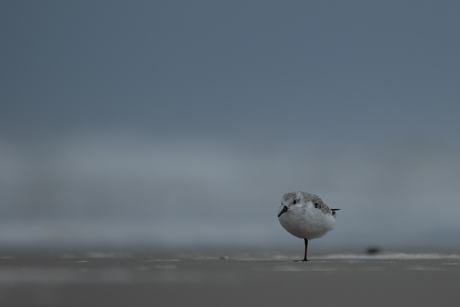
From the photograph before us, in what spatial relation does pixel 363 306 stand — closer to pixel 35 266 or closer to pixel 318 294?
pixel 318 294

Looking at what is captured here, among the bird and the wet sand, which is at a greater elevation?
the bird

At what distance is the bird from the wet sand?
3344 millimetres

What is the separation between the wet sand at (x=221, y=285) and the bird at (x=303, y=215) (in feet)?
11.0

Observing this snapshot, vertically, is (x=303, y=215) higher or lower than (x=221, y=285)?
higher

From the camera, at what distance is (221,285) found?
10164mm

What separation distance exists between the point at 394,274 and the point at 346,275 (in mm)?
924

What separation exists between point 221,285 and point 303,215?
24.6 feet

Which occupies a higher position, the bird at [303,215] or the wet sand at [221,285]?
the bird at [303,215]

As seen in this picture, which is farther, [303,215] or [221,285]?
[303,215]

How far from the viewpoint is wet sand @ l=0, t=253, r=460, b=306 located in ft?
28.5

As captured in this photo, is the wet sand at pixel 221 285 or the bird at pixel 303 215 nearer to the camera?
the wet sand at pixel 221 285

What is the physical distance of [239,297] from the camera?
895cm

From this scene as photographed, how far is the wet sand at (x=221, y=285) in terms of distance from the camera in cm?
870

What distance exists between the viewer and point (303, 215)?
1741cm
